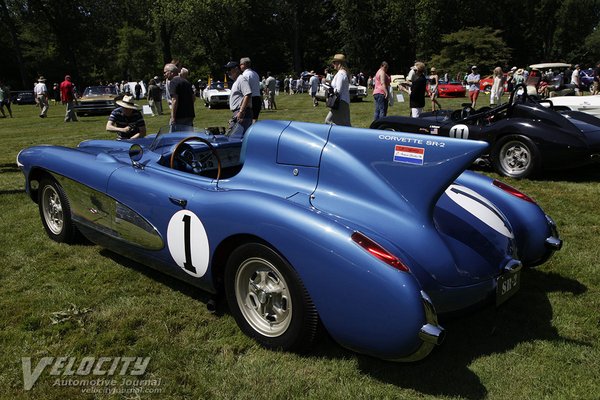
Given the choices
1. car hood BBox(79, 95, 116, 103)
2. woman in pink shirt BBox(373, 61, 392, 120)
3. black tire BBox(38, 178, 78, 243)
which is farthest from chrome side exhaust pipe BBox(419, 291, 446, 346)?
car hood BBox(79, 95, 116, 103)

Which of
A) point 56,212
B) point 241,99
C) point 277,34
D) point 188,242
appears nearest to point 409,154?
point 188,242

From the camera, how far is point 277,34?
6012 cm

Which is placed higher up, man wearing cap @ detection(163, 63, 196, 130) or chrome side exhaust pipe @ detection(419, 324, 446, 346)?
man wearing cap @ detection(163, 63, 196, 130)

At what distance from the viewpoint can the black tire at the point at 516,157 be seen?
22.6 feet

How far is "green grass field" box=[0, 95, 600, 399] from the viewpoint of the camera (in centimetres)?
262

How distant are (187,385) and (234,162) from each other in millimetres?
1939

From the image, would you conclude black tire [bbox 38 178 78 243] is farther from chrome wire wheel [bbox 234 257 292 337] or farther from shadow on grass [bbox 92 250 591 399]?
chrome wire wheel [bbox 234 257 292 337]

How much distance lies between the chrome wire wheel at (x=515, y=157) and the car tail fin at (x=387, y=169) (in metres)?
4.92

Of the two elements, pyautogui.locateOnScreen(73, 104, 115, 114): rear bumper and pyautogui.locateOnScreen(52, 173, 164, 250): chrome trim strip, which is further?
pyautogui.locateOnScreen(73, 104, 115, 114): rear bumper

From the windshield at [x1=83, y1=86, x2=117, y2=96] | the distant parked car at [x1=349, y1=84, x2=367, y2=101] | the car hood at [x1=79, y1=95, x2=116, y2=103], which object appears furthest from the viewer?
the distant parked car at [x1=349, y1=84, x2=367, y2=101]

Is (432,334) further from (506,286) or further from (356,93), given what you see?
(356,93)

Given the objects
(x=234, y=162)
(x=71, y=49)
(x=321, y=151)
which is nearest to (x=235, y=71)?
(x=234, y=162)

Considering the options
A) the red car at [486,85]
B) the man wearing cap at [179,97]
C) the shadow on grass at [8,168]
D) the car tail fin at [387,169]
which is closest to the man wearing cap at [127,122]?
the man wearing cap at [179,97]

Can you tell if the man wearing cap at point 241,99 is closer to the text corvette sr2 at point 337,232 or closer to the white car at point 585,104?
the text corvette sr2 at point 337,232
